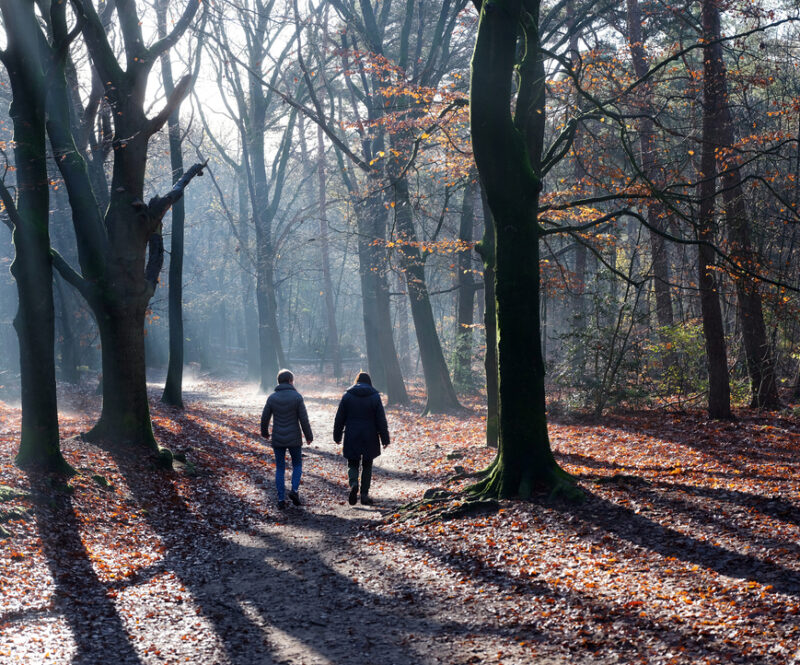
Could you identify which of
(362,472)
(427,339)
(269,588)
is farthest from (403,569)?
(427,339)

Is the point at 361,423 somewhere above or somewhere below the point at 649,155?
below

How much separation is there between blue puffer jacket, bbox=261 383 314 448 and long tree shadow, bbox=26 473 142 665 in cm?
288

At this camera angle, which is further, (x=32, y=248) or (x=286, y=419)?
(x=286, y=419)

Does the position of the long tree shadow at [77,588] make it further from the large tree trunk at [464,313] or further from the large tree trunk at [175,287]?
the large tree trunk at [464,313]

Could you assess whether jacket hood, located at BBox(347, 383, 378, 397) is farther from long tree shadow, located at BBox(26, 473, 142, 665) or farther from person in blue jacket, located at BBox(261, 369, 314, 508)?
long tree shadow, located at BBox(26, 473, 142, 665)

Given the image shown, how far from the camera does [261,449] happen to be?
15586 mm

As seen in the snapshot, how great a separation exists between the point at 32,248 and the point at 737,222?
1175 cm

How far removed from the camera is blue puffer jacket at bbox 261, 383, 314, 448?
1040 cm

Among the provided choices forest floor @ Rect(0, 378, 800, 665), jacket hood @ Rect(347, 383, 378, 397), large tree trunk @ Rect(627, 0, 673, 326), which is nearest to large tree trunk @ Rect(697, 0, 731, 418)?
large tree trunk @ Rect(627, 0, 673, 326)

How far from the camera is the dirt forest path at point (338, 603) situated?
5.19 m

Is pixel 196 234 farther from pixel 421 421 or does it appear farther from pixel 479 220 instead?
pixel 421 421

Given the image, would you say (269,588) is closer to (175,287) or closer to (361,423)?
(361,423)

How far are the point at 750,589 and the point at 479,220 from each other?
1064 inches

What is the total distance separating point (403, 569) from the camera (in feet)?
23.1
